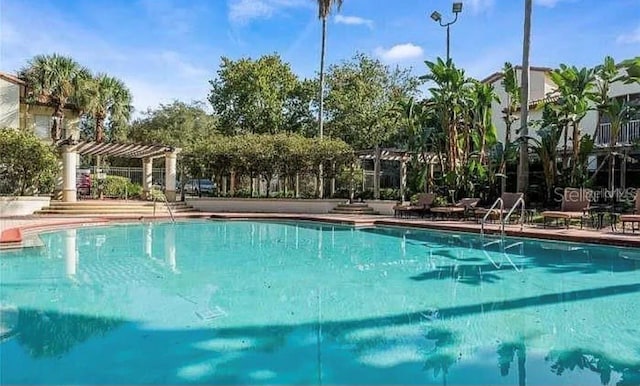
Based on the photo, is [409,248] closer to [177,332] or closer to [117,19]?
[177,332]

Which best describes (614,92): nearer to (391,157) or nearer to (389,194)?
(391,157)

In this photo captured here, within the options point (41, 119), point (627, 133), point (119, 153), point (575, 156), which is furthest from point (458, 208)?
point (41, 119)

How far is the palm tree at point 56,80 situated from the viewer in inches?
1079

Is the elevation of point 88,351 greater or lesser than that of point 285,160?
lesser

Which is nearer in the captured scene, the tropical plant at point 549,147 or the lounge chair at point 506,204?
the lounge chair at point 506,204

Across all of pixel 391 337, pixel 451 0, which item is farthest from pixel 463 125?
pixel 391 337

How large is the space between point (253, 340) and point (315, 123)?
25.4 meters

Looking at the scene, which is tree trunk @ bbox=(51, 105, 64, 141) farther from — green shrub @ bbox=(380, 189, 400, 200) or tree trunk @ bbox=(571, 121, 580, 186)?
tree trunk @ bbox=(571, 121, 580, 186)

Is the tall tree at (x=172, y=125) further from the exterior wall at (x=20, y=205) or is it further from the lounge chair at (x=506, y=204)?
the lounge chair at (x=506, y=204)

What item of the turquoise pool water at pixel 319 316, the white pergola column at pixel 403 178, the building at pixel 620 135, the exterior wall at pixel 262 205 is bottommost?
the turquoise pool water at pixel 319 316

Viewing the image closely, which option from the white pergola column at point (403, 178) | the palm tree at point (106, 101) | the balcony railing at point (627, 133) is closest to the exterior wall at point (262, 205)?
the white pergola column at point (403, 178)

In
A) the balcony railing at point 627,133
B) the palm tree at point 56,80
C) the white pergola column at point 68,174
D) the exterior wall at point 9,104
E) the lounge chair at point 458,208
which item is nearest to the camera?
the lounge chair at point 458,208

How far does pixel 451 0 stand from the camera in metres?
24.2

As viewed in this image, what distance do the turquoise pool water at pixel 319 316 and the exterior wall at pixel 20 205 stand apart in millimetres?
9776
